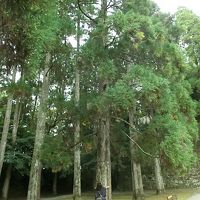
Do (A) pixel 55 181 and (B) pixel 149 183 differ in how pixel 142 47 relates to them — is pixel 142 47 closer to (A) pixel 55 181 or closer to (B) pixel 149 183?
(B) pixel 149 183

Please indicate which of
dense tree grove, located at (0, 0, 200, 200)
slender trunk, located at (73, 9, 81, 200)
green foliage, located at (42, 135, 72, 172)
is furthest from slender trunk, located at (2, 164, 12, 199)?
green foliage, located at (42, 135, 72, 172)

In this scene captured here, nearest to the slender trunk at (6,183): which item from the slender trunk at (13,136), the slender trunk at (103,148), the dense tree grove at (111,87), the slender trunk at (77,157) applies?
the slender trunk at (13,136)

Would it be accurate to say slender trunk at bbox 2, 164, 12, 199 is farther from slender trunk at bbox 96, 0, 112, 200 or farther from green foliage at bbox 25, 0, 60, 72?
green foliage at bbox 25, 0, 60, 72

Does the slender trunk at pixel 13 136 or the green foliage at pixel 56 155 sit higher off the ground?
the slender trunk at pixel 13 136

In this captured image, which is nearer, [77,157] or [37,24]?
[37,24]

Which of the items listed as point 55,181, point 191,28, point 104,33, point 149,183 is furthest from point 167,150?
point 191,28

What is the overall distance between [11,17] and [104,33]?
717 cm

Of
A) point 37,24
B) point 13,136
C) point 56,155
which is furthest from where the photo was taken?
point 13,136

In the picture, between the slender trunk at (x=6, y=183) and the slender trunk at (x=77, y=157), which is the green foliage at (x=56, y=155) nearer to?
the slender trunk at (x=77, y=157)

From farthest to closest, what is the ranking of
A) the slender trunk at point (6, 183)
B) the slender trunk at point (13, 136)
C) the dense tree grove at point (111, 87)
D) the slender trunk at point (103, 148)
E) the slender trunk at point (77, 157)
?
the slender trunk at point (6, 183)
the slender trunk at point (13, 136)
the slender trunk at point (77, 157)
the slender trunk at point (103, 148)
the dense tree grove at point (111, 87)

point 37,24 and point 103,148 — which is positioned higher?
point 37,24

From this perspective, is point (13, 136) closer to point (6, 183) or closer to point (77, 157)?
point (6, 183)

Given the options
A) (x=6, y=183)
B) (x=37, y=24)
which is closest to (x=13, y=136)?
(x=6, y=183)

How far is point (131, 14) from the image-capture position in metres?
11.9
